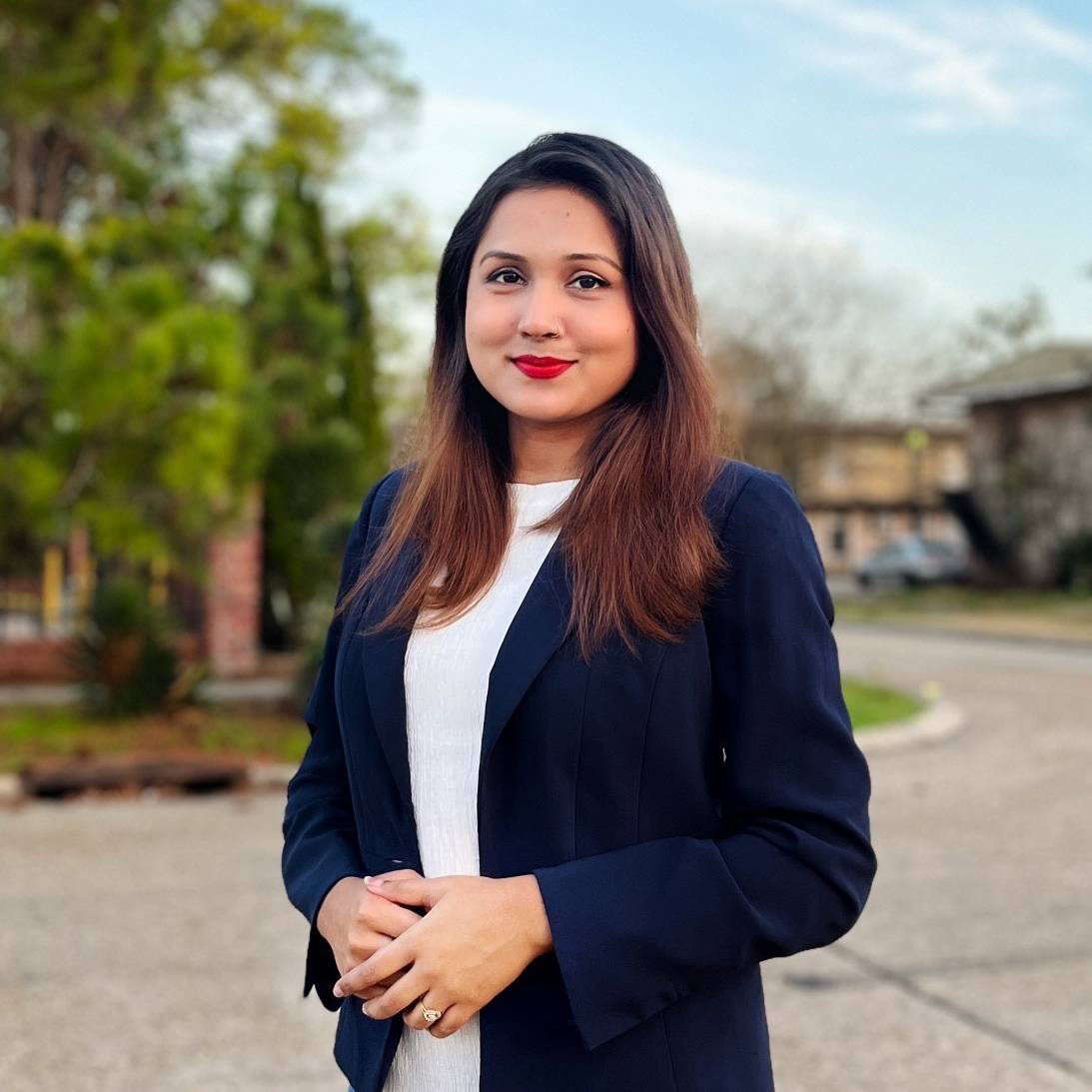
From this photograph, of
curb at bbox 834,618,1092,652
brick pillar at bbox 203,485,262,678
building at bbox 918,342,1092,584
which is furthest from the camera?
building at bbox 918,342,1092,584

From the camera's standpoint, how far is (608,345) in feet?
5.28

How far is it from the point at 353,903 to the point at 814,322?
1696 inches

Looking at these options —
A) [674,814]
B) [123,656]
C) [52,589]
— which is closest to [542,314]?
[674,814]

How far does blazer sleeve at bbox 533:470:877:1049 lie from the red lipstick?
0.89 feet

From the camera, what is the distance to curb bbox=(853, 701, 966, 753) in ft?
34.5

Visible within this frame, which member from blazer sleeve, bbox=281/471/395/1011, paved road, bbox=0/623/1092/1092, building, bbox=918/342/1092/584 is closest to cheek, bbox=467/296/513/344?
blazer sleeve, bbox=281/471/395/1011

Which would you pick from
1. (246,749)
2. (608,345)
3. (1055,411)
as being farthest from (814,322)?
(608,345)

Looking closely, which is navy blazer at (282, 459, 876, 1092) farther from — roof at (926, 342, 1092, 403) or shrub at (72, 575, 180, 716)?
roof at (926, 342, 1092, 403)

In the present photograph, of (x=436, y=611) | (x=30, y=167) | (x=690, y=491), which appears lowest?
(x=436, y=611)

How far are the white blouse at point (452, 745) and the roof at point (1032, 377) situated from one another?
32.0m

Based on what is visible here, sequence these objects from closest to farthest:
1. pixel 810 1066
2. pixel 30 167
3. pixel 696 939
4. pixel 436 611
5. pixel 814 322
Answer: pixel 696 939 → pixel 436 611 → pixel 810 1066 → pixel 30 167 → pixel 814 322

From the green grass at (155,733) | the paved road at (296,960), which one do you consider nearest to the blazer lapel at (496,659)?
the paved road at (296,960)

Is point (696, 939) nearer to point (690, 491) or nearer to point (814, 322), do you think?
point (690, 491)

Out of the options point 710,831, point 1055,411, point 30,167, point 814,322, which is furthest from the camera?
point 814,322
